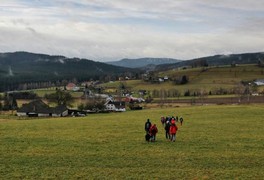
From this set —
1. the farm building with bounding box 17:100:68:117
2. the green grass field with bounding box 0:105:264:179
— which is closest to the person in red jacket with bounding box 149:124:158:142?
the green grass field with bounding box 0:105:264:179

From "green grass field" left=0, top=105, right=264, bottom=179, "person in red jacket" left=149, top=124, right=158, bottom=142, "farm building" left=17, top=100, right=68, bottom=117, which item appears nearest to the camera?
"green grass field" left=0, top=105, right=264, bottom=179

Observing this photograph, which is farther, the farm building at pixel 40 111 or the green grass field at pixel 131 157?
the farm building at pixel 40 111

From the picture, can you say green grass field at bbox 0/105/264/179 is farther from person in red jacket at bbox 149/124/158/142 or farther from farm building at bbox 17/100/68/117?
farm building at bbox 17/100/68/117

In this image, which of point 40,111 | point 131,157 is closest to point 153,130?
point 131,157

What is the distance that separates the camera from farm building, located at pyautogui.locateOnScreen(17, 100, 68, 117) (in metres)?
114

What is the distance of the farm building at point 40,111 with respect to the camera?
4478 inches

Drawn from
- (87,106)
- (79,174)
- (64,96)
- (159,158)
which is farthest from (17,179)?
(64,96)

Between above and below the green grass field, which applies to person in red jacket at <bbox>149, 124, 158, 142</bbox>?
above

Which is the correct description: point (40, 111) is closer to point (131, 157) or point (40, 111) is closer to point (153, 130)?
point (153, 130)

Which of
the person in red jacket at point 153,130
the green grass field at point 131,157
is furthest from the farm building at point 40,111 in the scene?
the person in red jacket at point 153,130

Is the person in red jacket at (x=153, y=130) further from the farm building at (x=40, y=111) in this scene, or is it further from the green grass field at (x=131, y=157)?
the farm building at (x=40, y=111)

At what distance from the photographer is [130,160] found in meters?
26.8

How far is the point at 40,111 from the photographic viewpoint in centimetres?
11706

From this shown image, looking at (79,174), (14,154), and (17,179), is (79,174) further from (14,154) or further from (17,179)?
(14,154)
